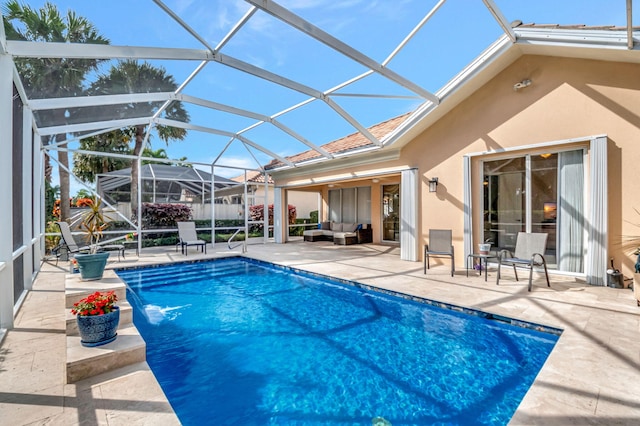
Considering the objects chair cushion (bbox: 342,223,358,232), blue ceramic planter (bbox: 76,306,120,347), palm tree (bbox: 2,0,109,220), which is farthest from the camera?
chair cushion (bbox: 342,223,358,232)

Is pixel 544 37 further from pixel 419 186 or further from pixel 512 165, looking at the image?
pixel 419 186

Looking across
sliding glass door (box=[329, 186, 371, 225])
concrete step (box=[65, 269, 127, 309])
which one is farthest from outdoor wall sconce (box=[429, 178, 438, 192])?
concrete step (box=[65, 269, 127, 309])

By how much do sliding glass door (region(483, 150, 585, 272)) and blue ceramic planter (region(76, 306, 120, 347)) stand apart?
7.63 metres

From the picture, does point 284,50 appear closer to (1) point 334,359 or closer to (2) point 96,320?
(2) point 96,320

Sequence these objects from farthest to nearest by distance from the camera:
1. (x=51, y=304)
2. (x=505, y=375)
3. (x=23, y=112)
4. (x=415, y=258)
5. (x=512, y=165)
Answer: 1. (x=415, y=258)
2. (x=512, y=165)
3. (x=23, y=112)
4. (x=51, y=304)
5. (x=505, y=375)

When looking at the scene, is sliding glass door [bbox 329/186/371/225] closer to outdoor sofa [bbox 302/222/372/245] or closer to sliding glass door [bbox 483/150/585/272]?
outdoor sofa [bbox 302/222/372/245]

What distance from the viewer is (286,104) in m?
8.12

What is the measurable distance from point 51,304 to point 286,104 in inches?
255

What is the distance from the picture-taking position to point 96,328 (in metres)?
2.95

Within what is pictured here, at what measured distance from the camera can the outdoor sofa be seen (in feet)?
43.8

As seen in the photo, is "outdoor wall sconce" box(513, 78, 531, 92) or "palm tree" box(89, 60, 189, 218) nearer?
"palm tree" box(89, 60, 189, 218)

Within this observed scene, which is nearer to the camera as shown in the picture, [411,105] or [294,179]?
[411,105]

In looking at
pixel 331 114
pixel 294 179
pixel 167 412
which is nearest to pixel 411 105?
pixel 331 114

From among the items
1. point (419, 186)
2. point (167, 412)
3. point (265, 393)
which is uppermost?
point (419, 186)
